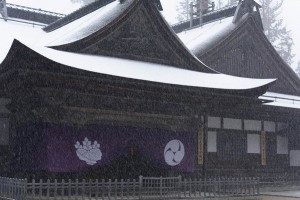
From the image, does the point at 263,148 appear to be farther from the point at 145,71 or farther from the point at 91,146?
the point at 91,146

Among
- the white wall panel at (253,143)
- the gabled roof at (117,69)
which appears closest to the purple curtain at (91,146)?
the gabled roof at (117,69)

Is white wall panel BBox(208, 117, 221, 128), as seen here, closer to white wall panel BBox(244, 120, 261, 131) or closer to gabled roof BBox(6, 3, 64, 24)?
white wall panel BBox(244, 120, 261, 131)

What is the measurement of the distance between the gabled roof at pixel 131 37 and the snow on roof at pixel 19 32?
8.51 ft

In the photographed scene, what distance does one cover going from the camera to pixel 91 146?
14.9 meters

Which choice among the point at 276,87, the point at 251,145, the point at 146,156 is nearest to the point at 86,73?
the point at 146,156

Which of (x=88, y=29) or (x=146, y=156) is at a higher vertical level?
(x=88, y=29)

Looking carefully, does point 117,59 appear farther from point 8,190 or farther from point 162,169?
point 8,190

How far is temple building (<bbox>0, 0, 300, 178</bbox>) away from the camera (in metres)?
14.0

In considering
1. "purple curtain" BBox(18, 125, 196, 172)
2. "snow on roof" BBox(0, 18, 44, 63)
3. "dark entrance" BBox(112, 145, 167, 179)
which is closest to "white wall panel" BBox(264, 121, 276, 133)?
"purple curtain" BBox(18, 125, 196, 172)

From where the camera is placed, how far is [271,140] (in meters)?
23.3

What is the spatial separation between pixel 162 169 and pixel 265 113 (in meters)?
8.04

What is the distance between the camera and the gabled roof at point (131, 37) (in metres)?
16.3

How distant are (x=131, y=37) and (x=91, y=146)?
4882 millimetres

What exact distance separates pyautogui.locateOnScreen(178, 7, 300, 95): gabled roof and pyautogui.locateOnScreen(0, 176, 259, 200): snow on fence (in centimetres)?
877
